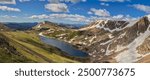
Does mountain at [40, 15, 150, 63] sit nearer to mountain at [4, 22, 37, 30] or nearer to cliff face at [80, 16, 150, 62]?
cliff face at [80, 16, 150, 62]

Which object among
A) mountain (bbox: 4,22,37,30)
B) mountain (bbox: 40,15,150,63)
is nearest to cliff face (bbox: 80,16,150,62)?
mountain (bbox: 40,15,150,63)

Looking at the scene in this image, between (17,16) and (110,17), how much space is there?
4641 millimetres

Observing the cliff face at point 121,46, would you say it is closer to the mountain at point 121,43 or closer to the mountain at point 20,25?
the mountain at point 121,43

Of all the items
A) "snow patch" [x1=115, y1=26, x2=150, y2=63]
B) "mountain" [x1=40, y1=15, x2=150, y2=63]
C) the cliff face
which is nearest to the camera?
"snow patch" [x1=115, y1=26, x2=150, y2=63]

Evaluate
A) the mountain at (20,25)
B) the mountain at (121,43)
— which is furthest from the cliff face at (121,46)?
the mountain at (20,25)

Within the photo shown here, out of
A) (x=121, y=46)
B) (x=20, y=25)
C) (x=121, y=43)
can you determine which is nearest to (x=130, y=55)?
(x=121, y=43)

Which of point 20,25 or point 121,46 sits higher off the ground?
point 20,25

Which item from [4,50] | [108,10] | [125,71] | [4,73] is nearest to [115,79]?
[125,71]

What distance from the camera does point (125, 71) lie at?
14461 mm

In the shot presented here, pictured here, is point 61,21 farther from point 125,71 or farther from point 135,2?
point 125,71

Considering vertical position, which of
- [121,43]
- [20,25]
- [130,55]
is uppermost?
[20,25]

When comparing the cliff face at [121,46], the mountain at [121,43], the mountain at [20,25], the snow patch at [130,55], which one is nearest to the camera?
the mountain at [20,25]

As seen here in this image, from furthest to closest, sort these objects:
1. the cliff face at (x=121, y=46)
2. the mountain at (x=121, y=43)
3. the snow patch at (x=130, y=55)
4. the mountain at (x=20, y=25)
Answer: the mountain at (x=121, y=43)
the cliff face at (x=121, y=46)
the snow patch at (x=130, y=55)
the mountain at (x=20, y=25)

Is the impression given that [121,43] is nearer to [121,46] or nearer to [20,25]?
[121,46]
